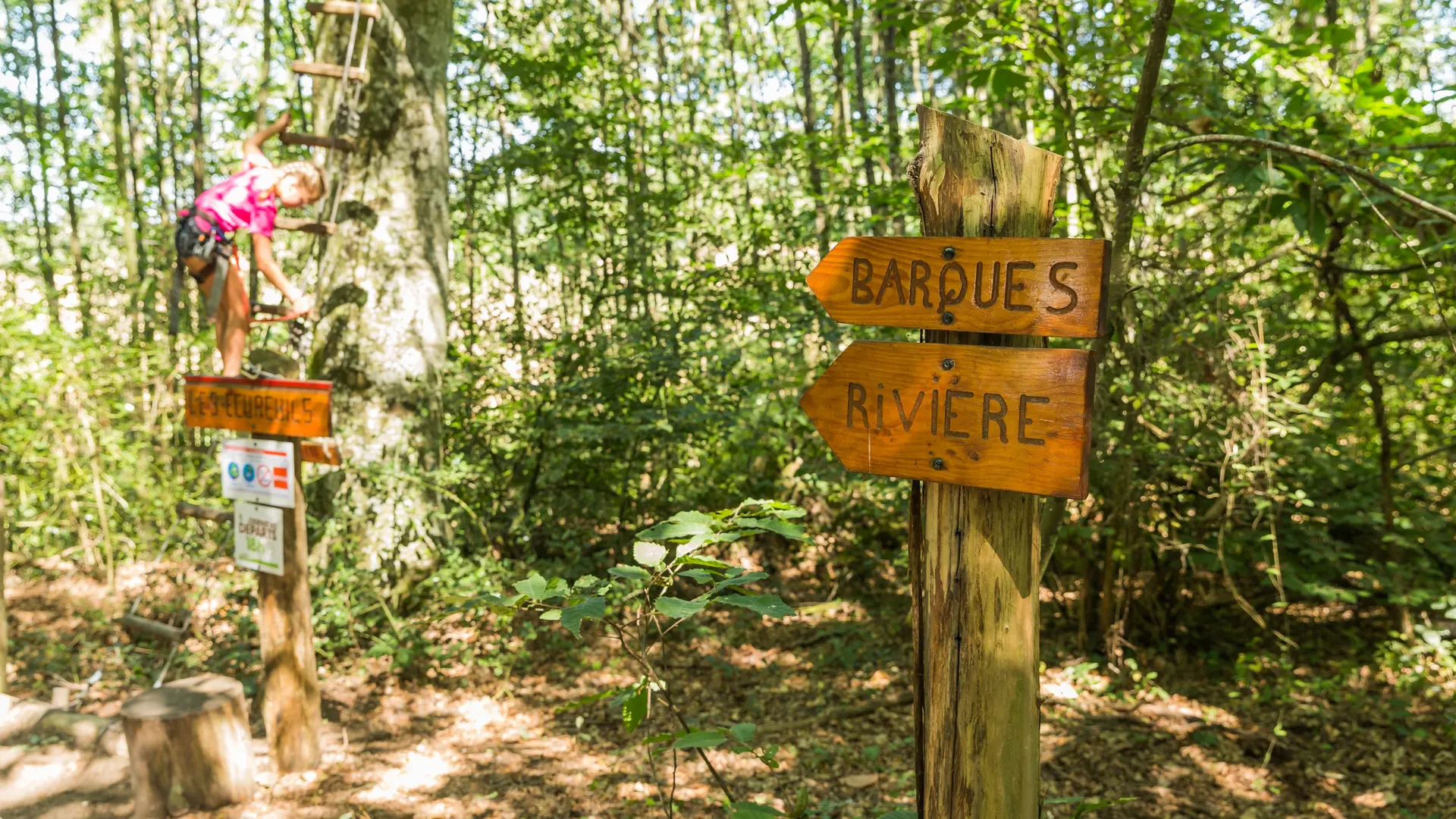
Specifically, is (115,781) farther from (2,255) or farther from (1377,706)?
(2,255)

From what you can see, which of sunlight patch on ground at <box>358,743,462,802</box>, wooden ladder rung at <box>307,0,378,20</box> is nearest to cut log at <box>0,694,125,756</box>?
sunlight patch on ground at <box>358,743,462,802</box>

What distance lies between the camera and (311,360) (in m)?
5.86

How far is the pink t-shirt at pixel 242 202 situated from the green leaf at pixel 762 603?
334 centimetres

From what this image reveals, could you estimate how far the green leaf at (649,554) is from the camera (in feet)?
6.15

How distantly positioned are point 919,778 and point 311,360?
5.19 m

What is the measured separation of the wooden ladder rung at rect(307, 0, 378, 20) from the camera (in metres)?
5.24

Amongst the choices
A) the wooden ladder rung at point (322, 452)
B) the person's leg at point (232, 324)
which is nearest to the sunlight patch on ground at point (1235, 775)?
the wooden ladder rung at point (322, 452)

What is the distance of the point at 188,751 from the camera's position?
371cm

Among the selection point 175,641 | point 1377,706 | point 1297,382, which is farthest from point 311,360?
point 1377,706

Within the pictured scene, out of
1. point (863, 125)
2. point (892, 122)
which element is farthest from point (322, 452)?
point (892, 122)

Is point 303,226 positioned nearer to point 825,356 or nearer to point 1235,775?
point 825,356

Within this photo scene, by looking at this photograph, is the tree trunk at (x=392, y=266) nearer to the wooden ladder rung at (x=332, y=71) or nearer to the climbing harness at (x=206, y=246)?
the wooden ladder rung at (x=332, y=71)

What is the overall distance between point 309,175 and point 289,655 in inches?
88.0

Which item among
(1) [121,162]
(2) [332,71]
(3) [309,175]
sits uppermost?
(1) [121,162]
